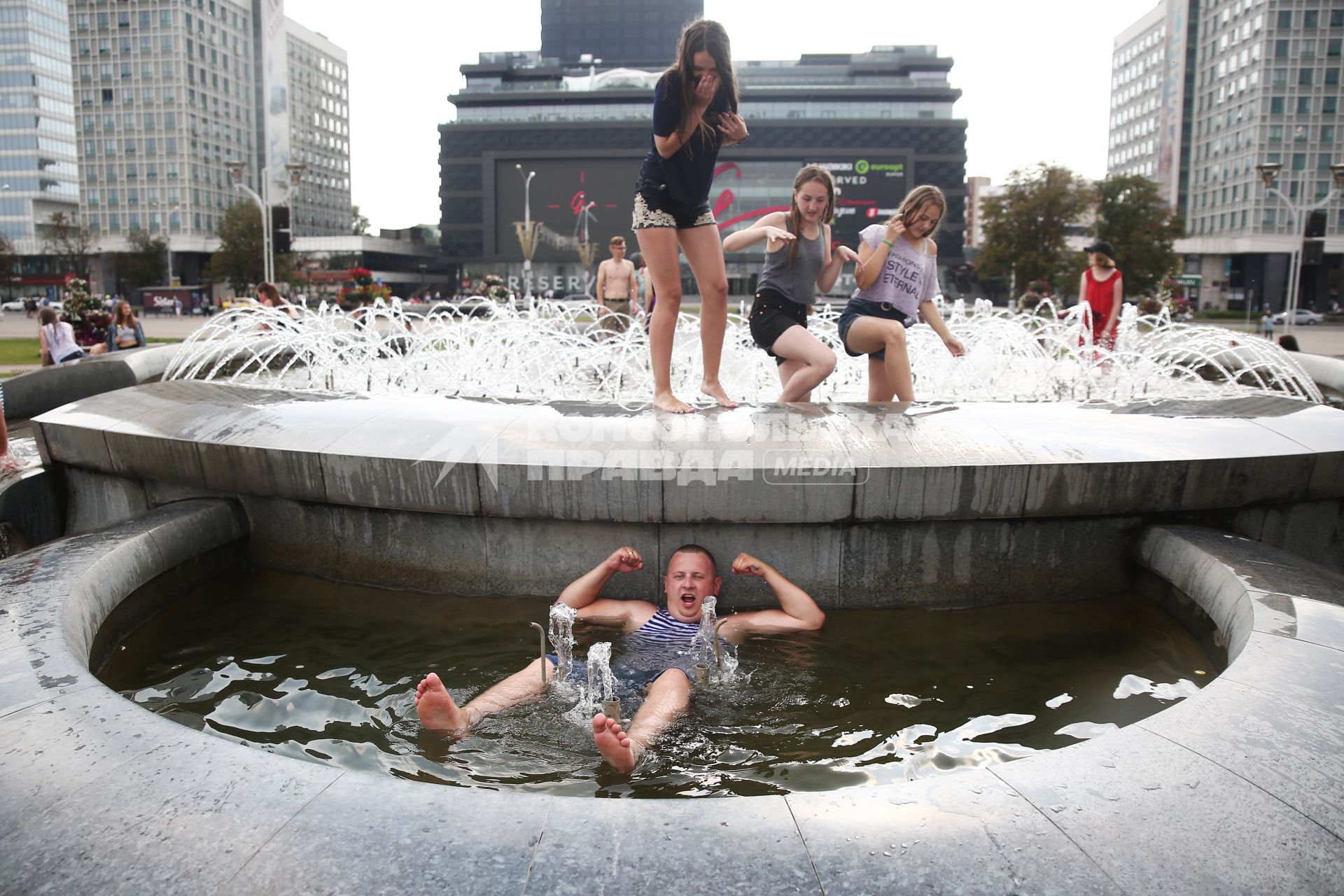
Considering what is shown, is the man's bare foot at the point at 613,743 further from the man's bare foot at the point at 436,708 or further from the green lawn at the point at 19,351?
the green lawn at the point at 19,351

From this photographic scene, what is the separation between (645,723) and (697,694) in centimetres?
32

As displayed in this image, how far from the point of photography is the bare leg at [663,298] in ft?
14.4

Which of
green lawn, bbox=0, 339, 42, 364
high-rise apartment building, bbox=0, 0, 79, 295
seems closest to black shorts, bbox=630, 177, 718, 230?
green lawn, bbox=0, 339, 42, 364

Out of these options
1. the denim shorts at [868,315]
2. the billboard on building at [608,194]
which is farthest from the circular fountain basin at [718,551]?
the billboard on building at [608,194]

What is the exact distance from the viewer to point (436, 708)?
254cm

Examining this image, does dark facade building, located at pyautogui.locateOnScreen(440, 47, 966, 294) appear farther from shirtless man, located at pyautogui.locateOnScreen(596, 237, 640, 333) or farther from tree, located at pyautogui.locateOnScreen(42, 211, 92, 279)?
shirtless man, located at pyautogui.locateOnScreen(596, 237, 640, 333)

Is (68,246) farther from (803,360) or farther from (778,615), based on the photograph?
(778,615)

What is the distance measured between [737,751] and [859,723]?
41 centimetres

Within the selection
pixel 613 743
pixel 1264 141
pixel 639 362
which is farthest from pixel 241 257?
pixel 1264 141

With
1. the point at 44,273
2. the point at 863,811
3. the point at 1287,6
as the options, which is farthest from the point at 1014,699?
the point at 44,273

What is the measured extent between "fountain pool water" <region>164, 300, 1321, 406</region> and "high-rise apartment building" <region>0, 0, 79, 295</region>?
98.8 m

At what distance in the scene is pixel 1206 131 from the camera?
279 ft

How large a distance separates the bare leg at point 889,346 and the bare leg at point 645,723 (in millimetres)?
2487

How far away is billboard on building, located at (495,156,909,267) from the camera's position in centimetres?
8812
